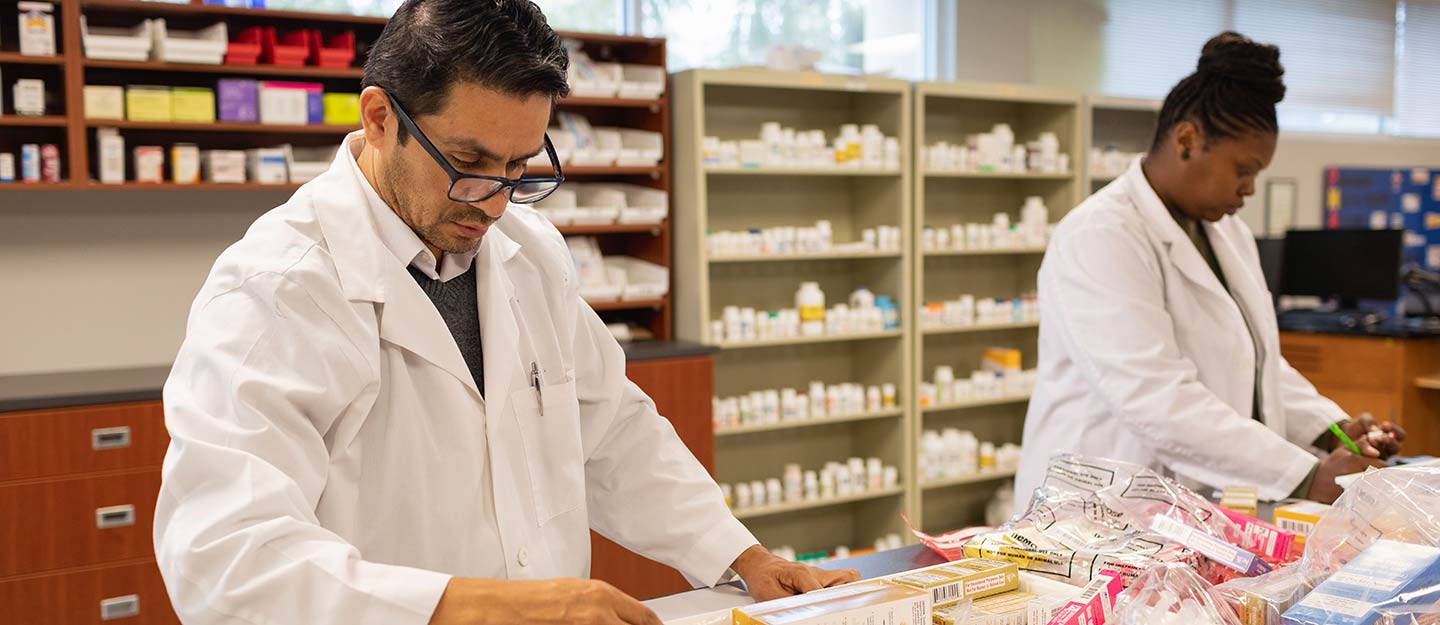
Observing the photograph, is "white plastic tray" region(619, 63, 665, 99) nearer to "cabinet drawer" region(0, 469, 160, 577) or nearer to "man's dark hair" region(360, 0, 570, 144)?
"cabinet drawer" region(0, 469, 160, 577)

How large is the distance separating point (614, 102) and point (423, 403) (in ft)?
9.63

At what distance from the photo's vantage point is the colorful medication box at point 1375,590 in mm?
1104

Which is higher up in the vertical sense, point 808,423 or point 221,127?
point 221,127

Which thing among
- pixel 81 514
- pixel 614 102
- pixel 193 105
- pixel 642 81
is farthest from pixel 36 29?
pixel 642 81

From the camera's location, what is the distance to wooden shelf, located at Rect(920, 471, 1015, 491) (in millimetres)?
4840

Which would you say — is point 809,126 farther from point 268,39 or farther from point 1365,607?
point 1365,607

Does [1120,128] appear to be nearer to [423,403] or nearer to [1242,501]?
[1242,501]

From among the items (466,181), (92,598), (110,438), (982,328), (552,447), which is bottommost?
(92,598)

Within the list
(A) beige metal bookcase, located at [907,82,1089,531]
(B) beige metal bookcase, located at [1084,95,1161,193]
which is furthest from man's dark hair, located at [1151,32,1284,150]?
(B) beige metal bookcase, located at [1084,95,1161,193]

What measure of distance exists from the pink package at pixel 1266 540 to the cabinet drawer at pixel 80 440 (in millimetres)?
2765

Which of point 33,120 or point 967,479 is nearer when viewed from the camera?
point 33,120

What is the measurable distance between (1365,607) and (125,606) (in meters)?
3.23

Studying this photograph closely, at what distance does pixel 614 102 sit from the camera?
4121 millimetres

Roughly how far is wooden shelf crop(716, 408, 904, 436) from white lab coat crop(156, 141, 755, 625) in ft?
8.93
